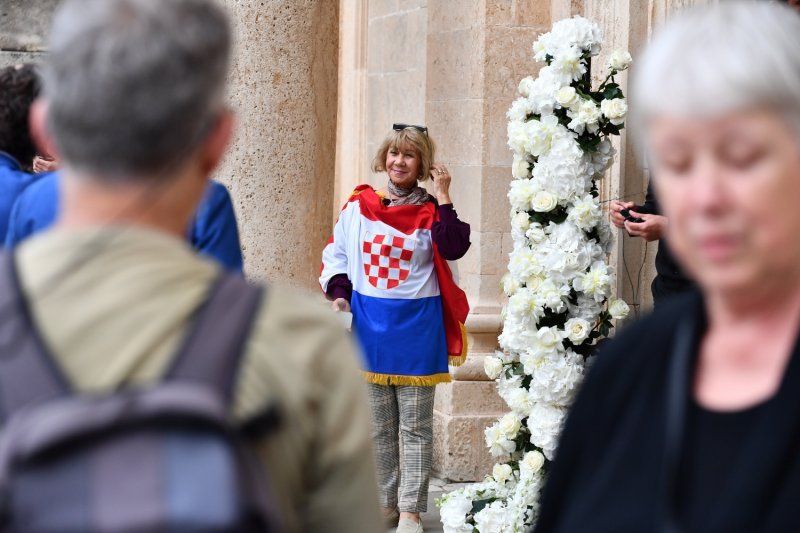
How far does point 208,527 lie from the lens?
4.34 ft

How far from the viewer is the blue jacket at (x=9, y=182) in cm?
354

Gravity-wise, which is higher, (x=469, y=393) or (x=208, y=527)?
(x=208, y=527)

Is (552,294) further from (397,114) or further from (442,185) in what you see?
(397,114)

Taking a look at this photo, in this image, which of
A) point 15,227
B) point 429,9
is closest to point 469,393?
point 429,9

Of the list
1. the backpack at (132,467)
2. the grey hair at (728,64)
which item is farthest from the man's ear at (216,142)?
the grey hair at (728,64)

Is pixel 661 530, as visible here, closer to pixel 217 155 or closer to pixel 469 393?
pixel 217 155

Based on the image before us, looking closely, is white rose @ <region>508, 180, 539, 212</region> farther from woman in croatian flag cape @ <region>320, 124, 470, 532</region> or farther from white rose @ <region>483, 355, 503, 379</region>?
woman in croatian flag cape @ <region>320, 124, 470, 532</region>

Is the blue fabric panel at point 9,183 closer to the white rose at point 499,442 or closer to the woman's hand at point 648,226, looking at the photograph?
the woman's hand at point 648,226

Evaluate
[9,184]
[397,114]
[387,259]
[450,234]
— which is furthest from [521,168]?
[397,114]

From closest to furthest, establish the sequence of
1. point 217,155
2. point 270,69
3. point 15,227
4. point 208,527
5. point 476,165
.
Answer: point 208,527 → point 217,155 → point 15,227 → point 270,69 → point 476,165

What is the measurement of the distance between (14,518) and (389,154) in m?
4.72

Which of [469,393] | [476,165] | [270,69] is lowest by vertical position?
[469,393]

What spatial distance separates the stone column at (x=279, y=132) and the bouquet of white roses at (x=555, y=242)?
2.98 feet

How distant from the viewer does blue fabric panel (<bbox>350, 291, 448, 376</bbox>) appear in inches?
233
